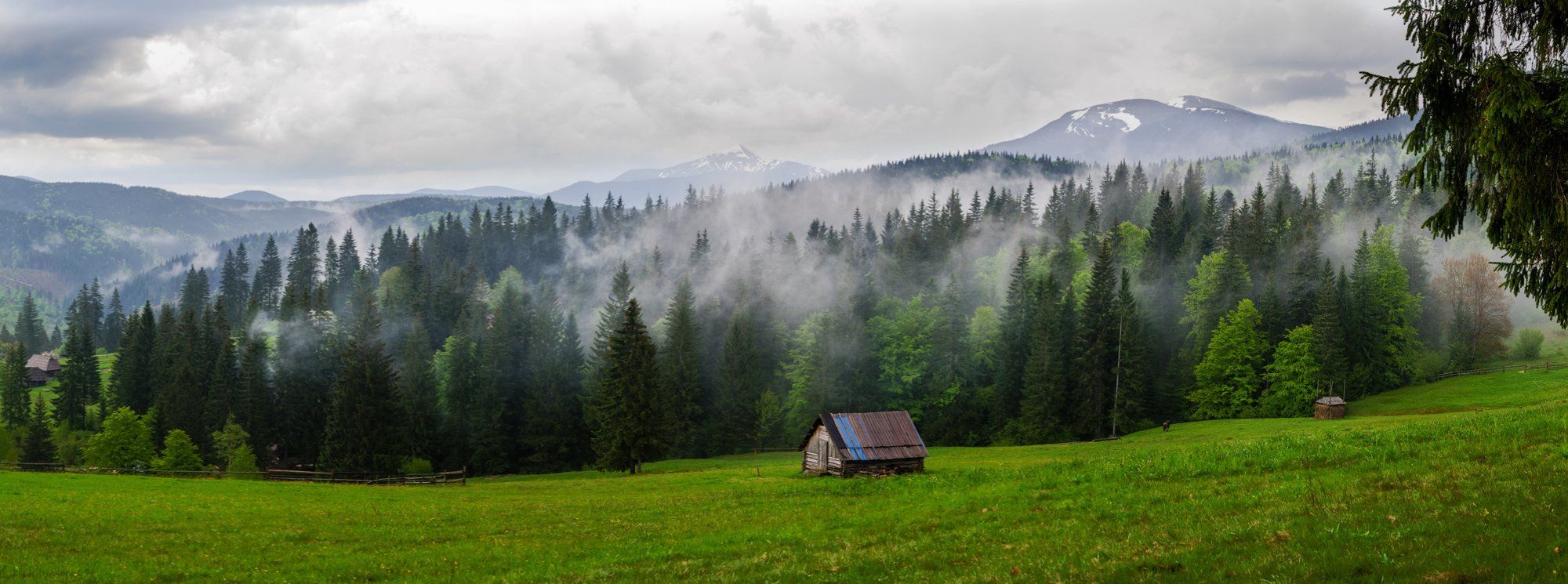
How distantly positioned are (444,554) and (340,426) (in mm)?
68757

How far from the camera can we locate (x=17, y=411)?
12850 centimetres

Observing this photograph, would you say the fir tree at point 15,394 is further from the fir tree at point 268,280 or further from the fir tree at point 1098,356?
the fir tree at point 1098,356

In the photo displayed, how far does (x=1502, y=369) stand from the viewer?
301ft

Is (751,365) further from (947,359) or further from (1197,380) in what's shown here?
(1197,380)

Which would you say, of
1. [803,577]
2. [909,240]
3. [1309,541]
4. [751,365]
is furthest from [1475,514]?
[909,240]

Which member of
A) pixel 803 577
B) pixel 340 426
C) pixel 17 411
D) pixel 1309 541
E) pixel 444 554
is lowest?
pixel 17 411

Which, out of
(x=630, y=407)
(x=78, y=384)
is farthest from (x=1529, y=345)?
(x=78, y=384)

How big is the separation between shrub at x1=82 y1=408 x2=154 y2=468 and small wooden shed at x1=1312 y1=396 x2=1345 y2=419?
108 m

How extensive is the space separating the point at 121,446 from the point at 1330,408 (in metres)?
112

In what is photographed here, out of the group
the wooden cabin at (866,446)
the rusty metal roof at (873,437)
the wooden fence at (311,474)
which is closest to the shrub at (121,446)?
the wooden fence at (311,474)

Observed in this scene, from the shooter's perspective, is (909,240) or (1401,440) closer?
(1401,440)

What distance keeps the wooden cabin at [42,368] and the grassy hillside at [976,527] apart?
546 ft

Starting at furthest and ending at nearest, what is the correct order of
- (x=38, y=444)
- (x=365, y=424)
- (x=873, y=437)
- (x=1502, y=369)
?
(x=38, y=444) < (x=1502, y=369) < (x=365, y=424) < (x=873, y=437)

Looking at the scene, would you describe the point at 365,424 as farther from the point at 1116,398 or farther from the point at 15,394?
the point at 15,394
